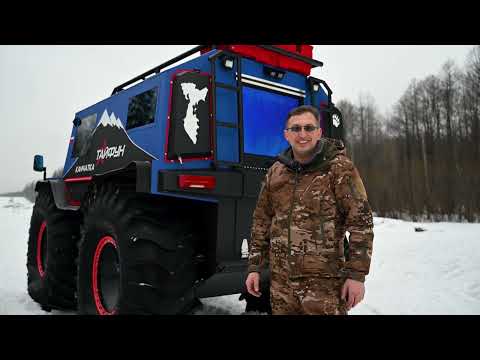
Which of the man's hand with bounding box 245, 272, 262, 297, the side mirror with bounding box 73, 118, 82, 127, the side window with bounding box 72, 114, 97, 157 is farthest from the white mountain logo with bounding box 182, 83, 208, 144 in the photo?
the side mirror with bounding box 73, 118, 82, 127

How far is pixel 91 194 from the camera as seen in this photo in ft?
13.1

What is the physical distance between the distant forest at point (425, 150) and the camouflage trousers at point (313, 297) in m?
17.8

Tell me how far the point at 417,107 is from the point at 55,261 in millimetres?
32115

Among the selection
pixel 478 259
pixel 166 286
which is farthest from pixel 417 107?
pixel 166 286

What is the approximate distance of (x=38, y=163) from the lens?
638 cm

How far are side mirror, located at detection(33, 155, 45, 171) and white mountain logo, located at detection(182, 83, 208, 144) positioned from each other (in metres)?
4.11

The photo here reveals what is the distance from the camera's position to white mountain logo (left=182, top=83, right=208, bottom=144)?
3512 mm

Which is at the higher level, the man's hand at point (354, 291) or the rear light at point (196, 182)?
the rear light at point (196, 182)

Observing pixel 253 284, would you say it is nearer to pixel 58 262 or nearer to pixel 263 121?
pixel 263 121

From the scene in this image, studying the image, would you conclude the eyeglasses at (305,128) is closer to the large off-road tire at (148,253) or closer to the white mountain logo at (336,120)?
the large off-road tire at (148,253)

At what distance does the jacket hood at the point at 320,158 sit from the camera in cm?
226

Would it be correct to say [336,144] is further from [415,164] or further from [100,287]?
[415,164]

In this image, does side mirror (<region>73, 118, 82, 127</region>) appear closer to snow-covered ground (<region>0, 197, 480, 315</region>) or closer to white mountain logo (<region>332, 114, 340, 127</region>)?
snow-covered ground (<region>0, 197, 480, 315</region>)

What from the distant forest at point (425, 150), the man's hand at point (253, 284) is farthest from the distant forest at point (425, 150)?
the man's hand at point (253, 284)
